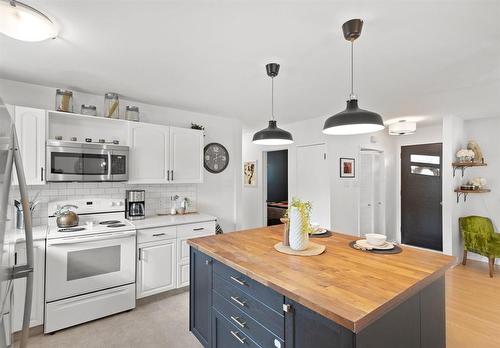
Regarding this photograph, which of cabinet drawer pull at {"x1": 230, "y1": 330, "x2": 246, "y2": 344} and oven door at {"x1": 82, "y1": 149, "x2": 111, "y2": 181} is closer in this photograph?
cabinet drawer pull at {"x1": 230, "y1": 330, "x2": 246, "y2": 344}

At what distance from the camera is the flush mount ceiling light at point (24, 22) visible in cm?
147

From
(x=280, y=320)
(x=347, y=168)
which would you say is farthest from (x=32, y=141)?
(x=347, y=168)

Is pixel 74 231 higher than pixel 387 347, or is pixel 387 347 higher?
pixel 74 231

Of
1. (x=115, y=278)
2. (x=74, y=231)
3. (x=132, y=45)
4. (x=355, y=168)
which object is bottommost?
(x=115, y=278)

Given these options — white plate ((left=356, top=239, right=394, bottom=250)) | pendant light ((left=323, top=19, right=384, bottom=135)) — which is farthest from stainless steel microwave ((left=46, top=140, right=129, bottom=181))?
white plate ((left=356, top=239, right=394, bottom=250))

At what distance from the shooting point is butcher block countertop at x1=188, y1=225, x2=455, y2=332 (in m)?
1.06

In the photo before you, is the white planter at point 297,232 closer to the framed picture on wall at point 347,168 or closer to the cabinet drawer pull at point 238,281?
the cabinet drawer pull at point 238,281

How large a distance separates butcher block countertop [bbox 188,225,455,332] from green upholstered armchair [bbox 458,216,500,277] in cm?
286

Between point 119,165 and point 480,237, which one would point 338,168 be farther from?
point 119,165

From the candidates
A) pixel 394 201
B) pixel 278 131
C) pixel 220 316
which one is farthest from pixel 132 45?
pixel 394 201

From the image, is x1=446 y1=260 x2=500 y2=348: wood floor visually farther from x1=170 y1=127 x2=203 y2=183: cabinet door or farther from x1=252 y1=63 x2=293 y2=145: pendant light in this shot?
x1=170 y1=127 x2=203 y2=183: cabinet door

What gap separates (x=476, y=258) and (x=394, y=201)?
5.33 feet

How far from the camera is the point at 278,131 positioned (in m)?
2.22

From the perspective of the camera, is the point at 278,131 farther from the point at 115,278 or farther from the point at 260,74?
the point at 115,278
